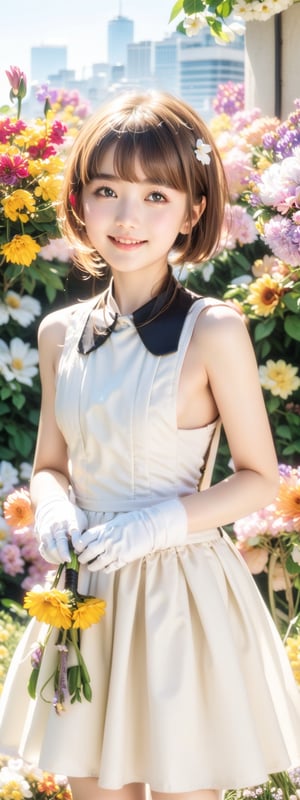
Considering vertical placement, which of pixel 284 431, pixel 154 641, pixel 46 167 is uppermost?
pixel 46 167

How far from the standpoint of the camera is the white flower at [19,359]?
3.26m

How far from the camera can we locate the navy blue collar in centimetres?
166

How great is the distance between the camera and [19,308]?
3279mm

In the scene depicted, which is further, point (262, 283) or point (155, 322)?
point (262, 283)

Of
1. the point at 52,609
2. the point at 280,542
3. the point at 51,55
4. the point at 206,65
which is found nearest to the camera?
the point at 52,609

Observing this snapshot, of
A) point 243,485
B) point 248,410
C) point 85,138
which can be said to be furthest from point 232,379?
point 85,138

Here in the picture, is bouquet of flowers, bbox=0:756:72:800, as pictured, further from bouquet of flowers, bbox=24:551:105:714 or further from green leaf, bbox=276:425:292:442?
green leaf, bbox=276:425:292:442

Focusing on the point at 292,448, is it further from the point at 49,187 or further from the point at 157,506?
the point at 157,506

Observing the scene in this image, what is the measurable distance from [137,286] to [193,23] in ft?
5.26

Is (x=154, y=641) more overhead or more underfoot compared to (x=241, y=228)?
more underfoot

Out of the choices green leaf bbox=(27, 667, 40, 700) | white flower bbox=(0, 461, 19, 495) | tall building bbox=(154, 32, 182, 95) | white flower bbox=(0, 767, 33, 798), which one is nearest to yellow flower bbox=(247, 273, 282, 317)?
white flower bbox=(0, 461, 19, 495)

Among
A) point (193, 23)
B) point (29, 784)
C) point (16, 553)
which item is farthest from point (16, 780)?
point (193, 23)

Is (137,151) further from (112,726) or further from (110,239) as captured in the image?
(112,726)

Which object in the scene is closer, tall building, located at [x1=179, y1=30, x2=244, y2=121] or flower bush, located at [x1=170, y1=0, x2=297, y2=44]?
flower bush, located at [x1=170, y1=0, x2=297, y2=44]
